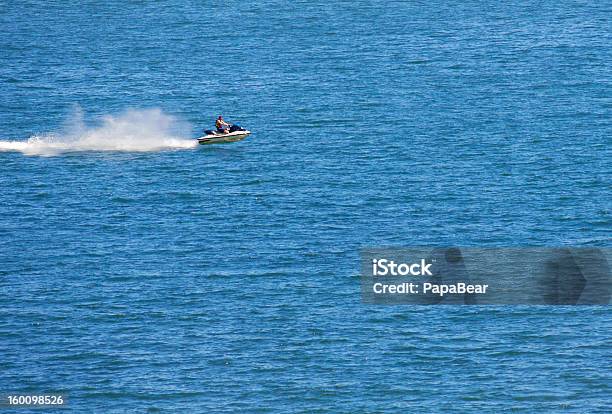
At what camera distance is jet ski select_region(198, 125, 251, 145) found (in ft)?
557

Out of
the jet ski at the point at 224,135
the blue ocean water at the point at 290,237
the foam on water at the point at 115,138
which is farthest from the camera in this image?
the foam on water at the point at 115,138

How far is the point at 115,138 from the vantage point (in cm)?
17750

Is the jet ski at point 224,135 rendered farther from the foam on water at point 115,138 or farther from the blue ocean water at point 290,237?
the foam on water at point 115,138

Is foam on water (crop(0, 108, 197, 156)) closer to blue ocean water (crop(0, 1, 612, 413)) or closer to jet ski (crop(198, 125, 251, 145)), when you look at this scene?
blue ocean water (crop(0, 1, 612, 413))

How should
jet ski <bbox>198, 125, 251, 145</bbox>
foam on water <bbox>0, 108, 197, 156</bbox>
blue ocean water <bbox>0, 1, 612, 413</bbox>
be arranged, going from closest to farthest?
blue ocean water <bbox>0, 1, 612, 413</bbox>
jet ski <bbox>198, 125, 251, 145</bbox>
foam on water <bbox>0, 108, 197, 156</bbox>

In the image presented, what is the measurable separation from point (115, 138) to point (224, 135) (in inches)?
569

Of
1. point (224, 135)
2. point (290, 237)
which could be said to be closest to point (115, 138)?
point (224, 135)

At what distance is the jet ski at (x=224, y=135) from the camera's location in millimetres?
169625

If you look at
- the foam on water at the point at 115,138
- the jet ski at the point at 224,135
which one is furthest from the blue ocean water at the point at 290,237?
the jet ski at the point at 224,135

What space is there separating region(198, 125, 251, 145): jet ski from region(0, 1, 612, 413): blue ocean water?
74.2 inches

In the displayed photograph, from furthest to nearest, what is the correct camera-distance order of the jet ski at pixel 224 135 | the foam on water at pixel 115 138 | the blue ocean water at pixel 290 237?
the foam on water at pixel 115 138
the jet ski at pixel 224 135
the blue ocean water at pixel 290 237

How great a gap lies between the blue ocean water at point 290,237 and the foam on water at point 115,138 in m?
0.36

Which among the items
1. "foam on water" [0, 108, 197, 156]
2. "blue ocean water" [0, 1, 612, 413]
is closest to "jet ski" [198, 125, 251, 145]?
"blue ocean water" [0, 1, 612, 413]

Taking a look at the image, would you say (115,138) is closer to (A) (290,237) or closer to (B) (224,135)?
(B) (224,135)
